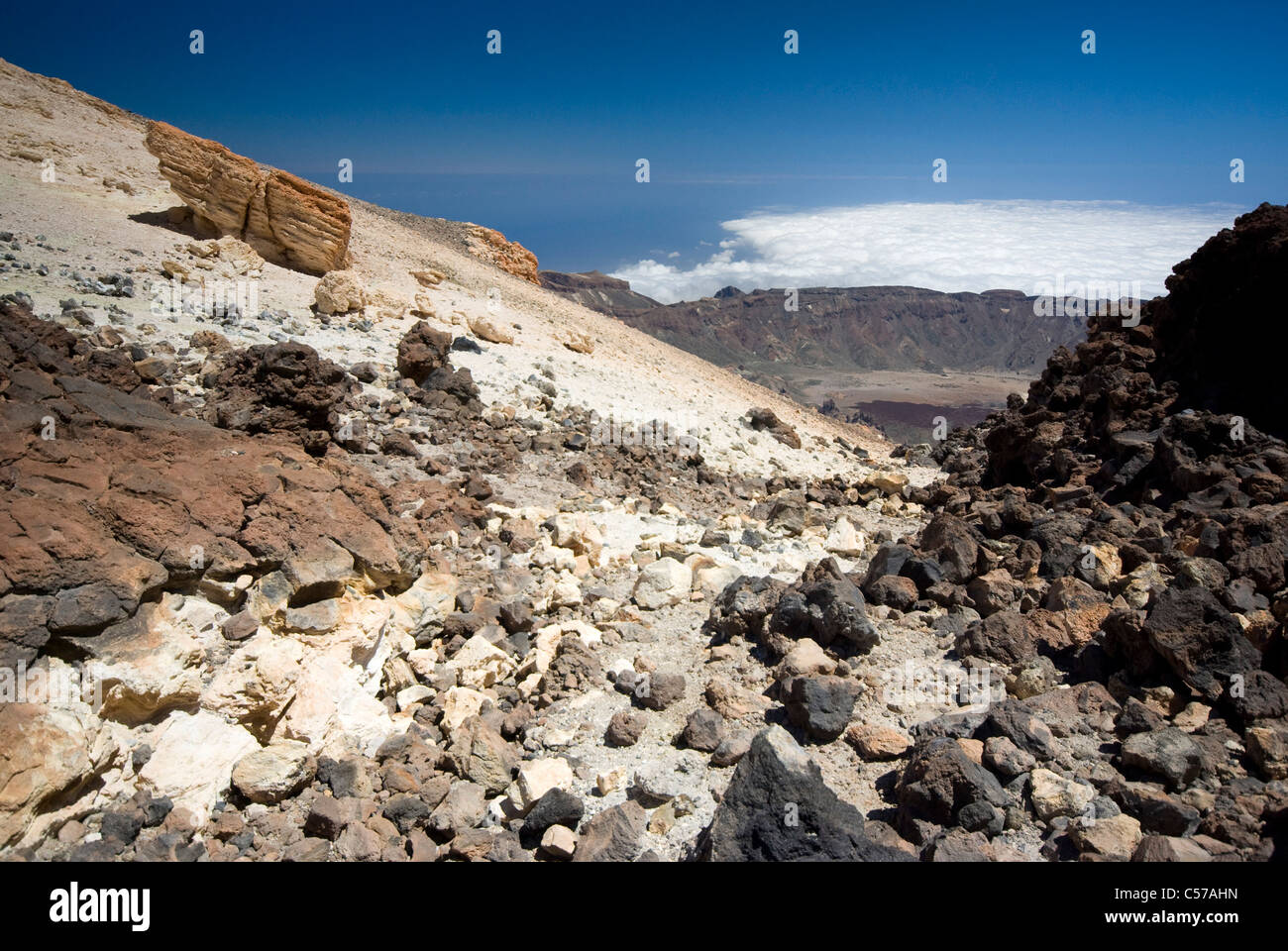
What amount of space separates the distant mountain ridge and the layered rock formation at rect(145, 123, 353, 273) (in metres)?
120

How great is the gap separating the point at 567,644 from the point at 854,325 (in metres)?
166

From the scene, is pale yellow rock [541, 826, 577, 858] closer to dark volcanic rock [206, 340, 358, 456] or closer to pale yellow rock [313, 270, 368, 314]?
dark volcanic rock [206, 340, 358, 456]

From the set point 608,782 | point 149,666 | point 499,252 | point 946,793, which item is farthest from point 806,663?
point 499,252

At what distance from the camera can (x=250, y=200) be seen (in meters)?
15.3

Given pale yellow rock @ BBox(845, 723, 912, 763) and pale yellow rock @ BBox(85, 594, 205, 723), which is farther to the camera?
pale yellow rock @ BBox(845, 723, 912, 763)

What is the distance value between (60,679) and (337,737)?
1499 mm

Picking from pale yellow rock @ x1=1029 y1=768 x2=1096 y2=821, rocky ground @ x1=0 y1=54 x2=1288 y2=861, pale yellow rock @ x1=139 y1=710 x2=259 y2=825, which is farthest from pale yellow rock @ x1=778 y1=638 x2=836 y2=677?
pale yellow rock @ x1=139 y1=710 x2=259 y2=825

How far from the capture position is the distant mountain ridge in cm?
14425

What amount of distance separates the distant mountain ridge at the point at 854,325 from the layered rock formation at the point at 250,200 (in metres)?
120

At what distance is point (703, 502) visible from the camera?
10867 millimetres

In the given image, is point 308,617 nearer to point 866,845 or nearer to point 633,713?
point 633,713
